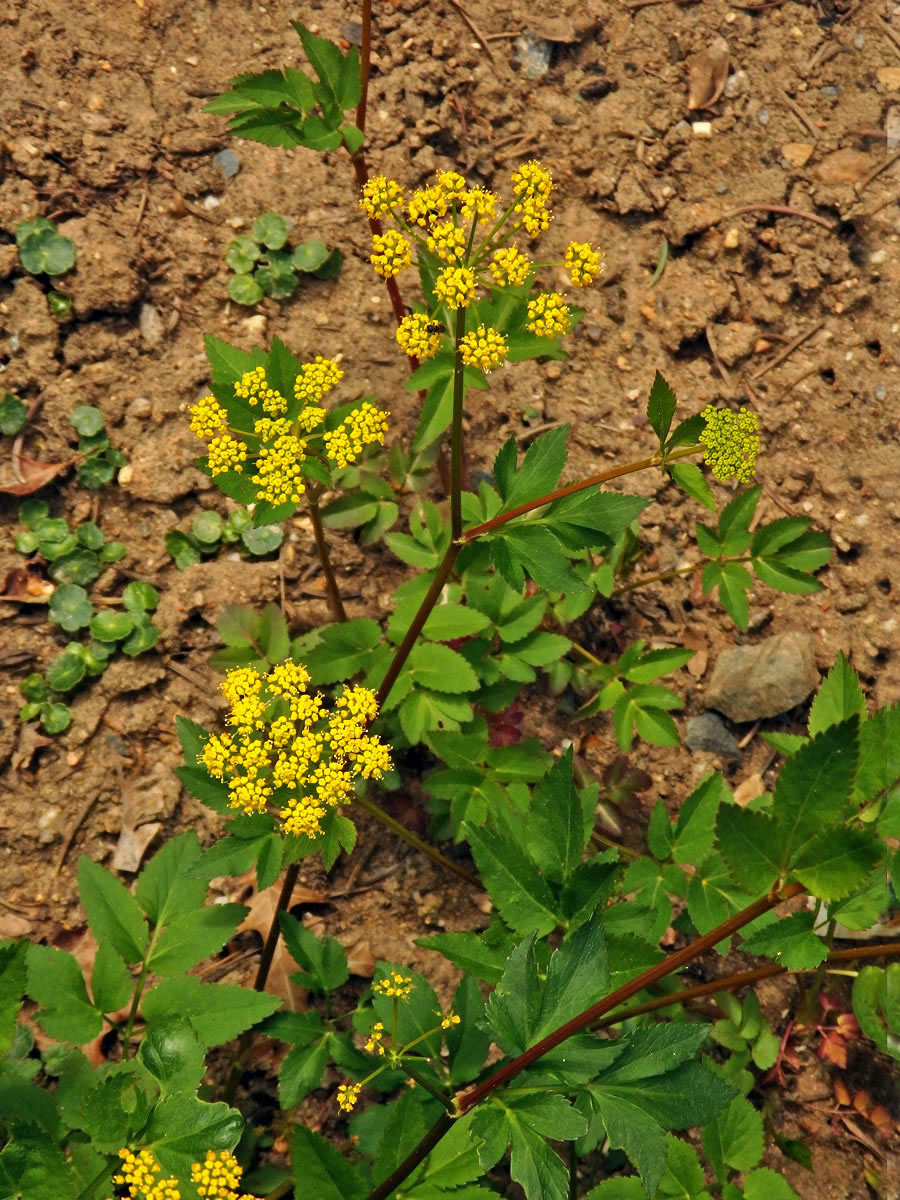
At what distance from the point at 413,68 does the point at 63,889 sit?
4.35 m

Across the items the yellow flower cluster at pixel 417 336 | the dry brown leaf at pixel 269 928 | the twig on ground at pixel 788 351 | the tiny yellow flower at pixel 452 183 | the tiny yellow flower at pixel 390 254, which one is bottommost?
the dry brown leaf at pixel 269 928

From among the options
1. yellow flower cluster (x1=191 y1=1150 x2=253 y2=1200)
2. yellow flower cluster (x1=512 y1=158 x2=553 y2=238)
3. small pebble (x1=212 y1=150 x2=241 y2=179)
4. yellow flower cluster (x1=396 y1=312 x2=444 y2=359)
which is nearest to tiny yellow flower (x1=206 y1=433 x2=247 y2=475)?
yellow flower cluster (x1=396 y1=312 x2=444 y2=359)

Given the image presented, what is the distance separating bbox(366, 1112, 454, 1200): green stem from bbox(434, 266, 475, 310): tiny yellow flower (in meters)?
2.20

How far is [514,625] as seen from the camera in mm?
4027

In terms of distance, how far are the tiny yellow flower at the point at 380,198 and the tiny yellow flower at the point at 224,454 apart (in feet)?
2.84

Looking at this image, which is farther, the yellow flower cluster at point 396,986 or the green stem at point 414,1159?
the yellow flower cluster at point 396,986

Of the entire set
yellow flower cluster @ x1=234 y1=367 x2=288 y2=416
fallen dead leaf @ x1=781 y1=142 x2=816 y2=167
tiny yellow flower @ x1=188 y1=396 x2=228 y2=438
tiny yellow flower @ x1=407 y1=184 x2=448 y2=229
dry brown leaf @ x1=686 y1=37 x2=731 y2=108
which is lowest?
tiny yellow flower @ x1=188 y1=396 x2=228 y2=438

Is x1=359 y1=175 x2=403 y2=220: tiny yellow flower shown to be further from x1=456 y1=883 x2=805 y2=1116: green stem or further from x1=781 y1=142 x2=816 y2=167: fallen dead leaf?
x1=781 y1=142 x2=816 y2=167: fallen dead leaf

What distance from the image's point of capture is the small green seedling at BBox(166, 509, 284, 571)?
4.49 m

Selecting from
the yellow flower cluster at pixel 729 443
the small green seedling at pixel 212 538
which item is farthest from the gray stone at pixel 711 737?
the small green seedling at pixel 212 538

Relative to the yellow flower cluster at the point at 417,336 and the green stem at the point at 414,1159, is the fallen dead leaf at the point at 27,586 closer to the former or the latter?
Result: the yellow flower cluster at the point at 417,336

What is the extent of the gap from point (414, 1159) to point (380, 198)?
115 inches

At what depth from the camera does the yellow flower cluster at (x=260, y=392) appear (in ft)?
10.2

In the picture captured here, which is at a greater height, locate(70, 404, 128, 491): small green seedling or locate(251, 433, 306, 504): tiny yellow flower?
locate(251, 433, 306, 504): tiny yellow flower
